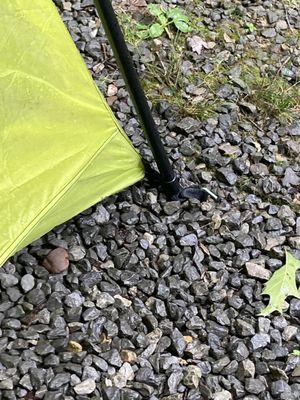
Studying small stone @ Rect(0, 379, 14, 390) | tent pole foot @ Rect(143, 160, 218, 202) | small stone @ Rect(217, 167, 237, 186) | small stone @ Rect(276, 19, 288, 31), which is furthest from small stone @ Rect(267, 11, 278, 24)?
small stone @ Rect(0, 379, 14, 390)

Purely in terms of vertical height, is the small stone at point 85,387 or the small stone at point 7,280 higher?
the small stone at point 7,280

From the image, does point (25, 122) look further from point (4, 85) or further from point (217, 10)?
point (217, 10)

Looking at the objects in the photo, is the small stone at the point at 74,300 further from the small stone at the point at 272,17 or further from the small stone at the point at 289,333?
the small stone at the point at 272,17

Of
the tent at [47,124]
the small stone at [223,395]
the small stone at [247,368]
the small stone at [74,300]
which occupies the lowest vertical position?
the small stone at [247,368]

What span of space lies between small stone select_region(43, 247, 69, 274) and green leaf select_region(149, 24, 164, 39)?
90 cm

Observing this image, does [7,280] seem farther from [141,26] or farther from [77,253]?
[141,26]

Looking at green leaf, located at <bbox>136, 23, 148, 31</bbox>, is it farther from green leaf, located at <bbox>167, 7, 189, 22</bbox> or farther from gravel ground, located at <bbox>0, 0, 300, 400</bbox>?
gravel ground, located at <bbox>0, 0, 300, 400</bbox>

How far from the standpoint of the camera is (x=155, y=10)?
8.32 ft

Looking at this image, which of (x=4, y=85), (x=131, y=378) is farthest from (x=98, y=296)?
(x=4, y=85)

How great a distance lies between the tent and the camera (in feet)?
5.35

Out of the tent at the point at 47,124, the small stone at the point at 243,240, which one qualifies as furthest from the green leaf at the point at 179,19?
the small stone at the point at 243,240

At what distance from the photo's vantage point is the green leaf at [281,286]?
1882 mm

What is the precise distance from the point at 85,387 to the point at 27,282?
32cm

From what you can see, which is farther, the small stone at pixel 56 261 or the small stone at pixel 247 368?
the small stone at pixel 56 261
